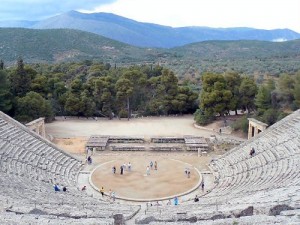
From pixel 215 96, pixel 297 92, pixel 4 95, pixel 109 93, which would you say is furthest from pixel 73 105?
pixel 297 92

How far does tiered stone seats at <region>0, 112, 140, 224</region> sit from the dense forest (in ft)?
41.1

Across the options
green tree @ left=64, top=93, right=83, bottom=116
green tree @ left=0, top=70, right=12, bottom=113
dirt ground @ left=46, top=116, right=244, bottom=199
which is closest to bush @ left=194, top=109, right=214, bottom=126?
dirt ground @ left=46, top=116, right=244, bottom=199

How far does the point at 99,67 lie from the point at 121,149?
25.5 metres

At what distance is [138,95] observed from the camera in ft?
162

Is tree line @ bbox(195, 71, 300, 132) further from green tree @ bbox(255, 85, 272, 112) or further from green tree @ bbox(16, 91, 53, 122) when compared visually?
green tree @ bbox(16, 91, 53, 122)

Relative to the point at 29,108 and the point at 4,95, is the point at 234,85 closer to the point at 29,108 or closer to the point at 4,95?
the point at 29,108

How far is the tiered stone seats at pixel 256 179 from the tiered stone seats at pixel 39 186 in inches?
91.1

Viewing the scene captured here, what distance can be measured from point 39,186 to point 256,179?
12531 mm

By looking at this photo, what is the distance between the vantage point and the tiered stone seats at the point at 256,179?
1277 cm

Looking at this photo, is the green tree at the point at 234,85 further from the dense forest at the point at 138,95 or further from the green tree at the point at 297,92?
the green tree at the point at 297,92

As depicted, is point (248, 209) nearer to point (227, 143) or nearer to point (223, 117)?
point (227, 143)

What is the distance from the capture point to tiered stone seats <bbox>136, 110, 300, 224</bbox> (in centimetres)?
1277

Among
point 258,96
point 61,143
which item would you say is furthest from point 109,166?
point 258,96

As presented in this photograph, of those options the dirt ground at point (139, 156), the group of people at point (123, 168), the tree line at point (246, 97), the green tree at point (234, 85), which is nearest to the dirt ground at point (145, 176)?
the dirt ground at point (139, 156)
